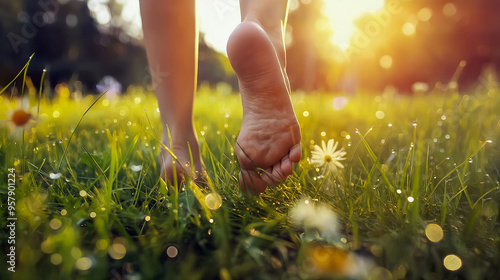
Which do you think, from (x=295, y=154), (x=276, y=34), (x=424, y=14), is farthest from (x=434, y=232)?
(x=424, y=14)

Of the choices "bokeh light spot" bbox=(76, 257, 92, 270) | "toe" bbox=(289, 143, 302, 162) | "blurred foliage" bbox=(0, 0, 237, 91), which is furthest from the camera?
"blurred foliage" bbox=(0, 0, 237, 91)

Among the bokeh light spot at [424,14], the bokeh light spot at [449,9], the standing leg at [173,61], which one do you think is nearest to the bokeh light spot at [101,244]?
the standing leg at [173,61]

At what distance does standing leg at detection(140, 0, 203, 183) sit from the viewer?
3.74ft

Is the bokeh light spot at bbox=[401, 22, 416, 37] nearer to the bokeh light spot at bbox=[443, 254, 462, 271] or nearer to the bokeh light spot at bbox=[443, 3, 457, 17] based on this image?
the bokeh light spot at bbox=[443, 3, 457, 17]

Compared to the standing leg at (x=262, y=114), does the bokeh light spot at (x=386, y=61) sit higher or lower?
lower

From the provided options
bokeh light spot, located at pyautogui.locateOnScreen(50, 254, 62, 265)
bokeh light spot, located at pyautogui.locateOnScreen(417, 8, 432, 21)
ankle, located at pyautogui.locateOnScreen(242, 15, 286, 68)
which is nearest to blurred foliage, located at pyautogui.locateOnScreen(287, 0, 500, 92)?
bokeh light spot, located at pyautogui.locateOnScreen(417, 8, 432, 21)

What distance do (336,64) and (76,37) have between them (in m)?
10.8

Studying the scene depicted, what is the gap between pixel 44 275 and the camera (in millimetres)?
523

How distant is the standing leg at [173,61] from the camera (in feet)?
3.74

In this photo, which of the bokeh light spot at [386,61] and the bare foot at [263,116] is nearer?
the bare foot at [263,116]

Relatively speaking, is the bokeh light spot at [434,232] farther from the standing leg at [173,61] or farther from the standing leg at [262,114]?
the standing leg at [173,61]

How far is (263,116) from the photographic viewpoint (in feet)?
3.31

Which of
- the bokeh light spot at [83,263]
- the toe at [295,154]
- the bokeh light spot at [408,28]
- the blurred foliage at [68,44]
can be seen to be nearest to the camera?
the bokeh light spot at [83,263]

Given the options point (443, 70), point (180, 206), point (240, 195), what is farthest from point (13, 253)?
point (443, 70)
